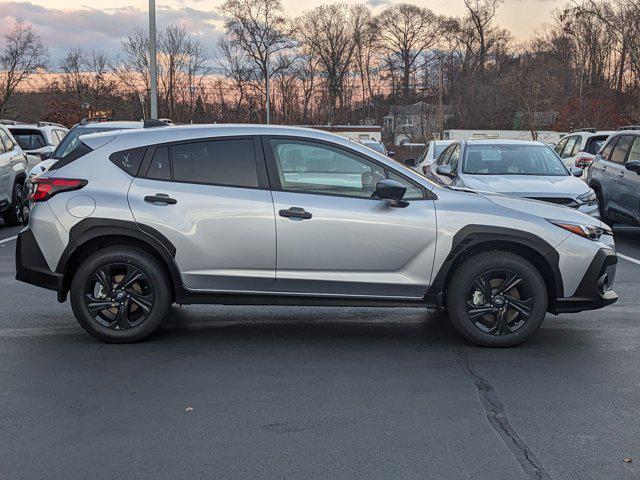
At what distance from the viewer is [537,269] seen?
5.93m

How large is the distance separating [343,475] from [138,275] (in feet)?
9.18

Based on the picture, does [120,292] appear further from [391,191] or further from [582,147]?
[582,147]

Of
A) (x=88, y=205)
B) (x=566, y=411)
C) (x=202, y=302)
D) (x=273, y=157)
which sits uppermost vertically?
(x=273, y=157)

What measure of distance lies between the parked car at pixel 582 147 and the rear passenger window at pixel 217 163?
1293 centimetres

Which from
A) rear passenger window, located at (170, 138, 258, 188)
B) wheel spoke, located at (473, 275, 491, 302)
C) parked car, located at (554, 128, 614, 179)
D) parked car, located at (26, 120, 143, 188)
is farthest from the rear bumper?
parked car, located at (554, 128, 614, 179)

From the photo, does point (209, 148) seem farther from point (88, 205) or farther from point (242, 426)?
point (242, 426)

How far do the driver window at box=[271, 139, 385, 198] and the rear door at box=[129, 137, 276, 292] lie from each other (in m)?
0.20

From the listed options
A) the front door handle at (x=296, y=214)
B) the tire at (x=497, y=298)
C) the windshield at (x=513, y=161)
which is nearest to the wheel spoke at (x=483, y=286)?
the tire at (x=497, y=298)

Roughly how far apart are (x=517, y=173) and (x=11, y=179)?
868cm

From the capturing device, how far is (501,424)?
429cm

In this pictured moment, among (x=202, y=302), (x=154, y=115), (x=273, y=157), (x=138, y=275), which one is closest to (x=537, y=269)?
(x=273, y=157)

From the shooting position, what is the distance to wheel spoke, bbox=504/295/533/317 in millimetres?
5812

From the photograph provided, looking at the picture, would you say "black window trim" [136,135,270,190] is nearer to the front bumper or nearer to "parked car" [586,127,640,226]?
the front bumper

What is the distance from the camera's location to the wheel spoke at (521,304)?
19.1 feet
